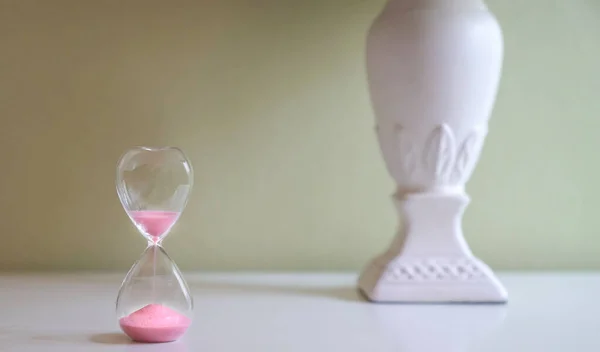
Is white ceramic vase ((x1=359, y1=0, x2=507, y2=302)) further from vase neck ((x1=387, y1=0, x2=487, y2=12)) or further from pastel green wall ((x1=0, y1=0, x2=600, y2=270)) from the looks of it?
pastel green wall ((x1=0, y1=0, x2=600, y2=270))

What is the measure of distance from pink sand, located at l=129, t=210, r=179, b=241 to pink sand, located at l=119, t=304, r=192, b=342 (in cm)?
7

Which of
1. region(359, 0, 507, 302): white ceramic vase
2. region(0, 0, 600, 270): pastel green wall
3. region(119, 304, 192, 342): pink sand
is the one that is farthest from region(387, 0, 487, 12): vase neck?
region(119, 304, 192, 342): pink sand

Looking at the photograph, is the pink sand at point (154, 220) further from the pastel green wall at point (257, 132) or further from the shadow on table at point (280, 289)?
the pastel green wall at point (257, 132)

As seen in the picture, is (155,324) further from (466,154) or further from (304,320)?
(466,154)

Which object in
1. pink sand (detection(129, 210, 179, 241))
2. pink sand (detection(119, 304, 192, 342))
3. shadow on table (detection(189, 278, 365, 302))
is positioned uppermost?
pink sand (detection(129, 210, 179, 241))

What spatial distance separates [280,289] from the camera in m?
0.90

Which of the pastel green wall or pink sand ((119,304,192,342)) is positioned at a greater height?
the pastel green wall

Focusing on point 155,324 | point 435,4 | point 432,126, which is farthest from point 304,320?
point 435,4

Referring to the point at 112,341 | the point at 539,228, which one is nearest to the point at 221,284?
the point at 112,341

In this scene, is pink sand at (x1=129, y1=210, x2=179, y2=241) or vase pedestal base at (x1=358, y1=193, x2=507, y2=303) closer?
pink sand at (x1=129, y1=210, x2=179, y2=241)

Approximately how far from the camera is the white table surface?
1.95 feet

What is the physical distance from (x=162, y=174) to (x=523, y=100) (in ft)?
2.48

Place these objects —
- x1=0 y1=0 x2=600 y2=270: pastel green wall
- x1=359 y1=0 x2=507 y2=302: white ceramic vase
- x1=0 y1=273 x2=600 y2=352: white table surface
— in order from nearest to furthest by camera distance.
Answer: x1=0 y1=273 x2=600 y2=352: white table surface → x1=359 y1=0 x2=507 y2=302: white ceramic vase → x1=0 y1=0 x2=600 y2=270: pastel green wall

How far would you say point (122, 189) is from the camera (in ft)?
1.99
